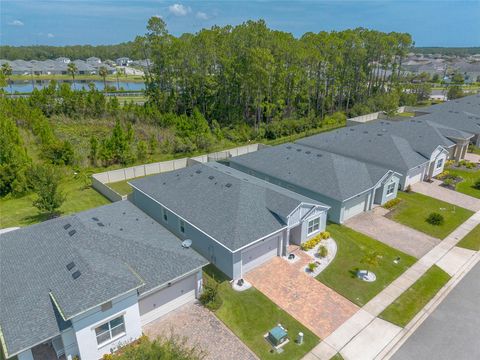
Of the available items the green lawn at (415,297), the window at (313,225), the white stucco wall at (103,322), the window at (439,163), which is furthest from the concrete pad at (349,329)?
the window at (439,163)

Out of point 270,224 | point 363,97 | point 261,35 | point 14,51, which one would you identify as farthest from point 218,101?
point 14,51

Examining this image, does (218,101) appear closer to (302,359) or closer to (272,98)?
(272,98)

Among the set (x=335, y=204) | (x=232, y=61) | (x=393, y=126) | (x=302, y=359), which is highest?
(x=232, y=61)

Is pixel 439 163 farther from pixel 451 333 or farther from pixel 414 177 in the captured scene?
A: pixel 451 333

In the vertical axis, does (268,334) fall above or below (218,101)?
below

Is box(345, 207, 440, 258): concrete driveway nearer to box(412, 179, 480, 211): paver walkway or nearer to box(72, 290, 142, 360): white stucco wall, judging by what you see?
box(412, 179, 480, 211): paver walkway

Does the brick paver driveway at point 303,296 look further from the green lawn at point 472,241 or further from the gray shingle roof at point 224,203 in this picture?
the green lawn at point 472,241

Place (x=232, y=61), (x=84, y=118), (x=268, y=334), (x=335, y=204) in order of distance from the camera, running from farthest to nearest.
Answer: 1. (x=84, y=118)
2. (x=232, y=61)
3. (x=335, y=204)
4. (x=268, y=334)
